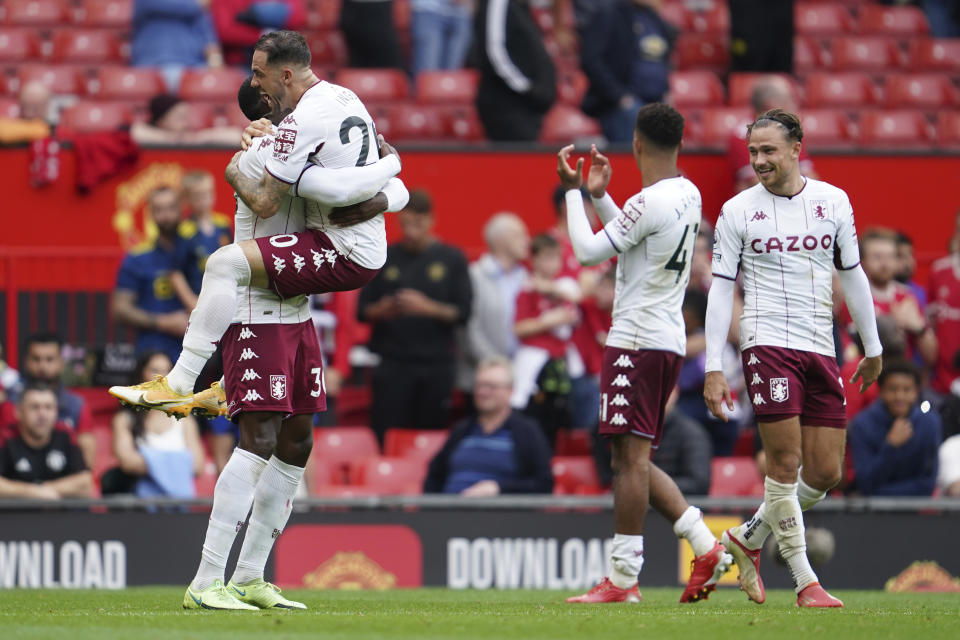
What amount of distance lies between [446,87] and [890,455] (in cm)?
638

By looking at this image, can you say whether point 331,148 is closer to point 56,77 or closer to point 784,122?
point 784,122

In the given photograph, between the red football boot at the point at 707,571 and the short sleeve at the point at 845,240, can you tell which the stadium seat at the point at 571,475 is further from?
the short sleeve at the point at 845,240

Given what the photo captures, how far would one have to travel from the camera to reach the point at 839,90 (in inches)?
656

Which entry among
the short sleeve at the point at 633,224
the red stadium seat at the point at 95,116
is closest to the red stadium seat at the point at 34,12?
the red stadium seat at the point at 95,116

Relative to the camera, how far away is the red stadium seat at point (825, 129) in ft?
50.3

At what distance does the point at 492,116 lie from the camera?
1430 cm

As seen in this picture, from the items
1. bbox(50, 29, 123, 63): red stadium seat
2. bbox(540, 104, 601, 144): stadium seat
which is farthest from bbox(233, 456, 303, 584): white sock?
bbox(50, 29, 123, 63): red stadium seat

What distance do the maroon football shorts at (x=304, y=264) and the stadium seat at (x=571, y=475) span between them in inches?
198

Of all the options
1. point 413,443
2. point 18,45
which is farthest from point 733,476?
point 18,45

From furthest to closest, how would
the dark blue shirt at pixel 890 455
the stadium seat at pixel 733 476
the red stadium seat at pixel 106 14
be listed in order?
the red stadium seat at pixel 106 14, the stadium seat at pixel 733 476, the dark blue shirt at pixel 890 455

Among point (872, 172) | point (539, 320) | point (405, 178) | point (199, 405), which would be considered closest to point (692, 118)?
point (872, 172)

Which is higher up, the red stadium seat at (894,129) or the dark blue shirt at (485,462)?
the red stadium seat at (894,129)

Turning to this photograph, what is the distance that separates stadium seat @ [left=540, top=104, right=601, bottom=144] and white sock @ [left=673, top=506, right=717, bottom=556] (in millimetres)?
7290

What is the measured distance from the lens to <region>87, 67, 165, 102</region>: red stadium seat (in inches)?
614
